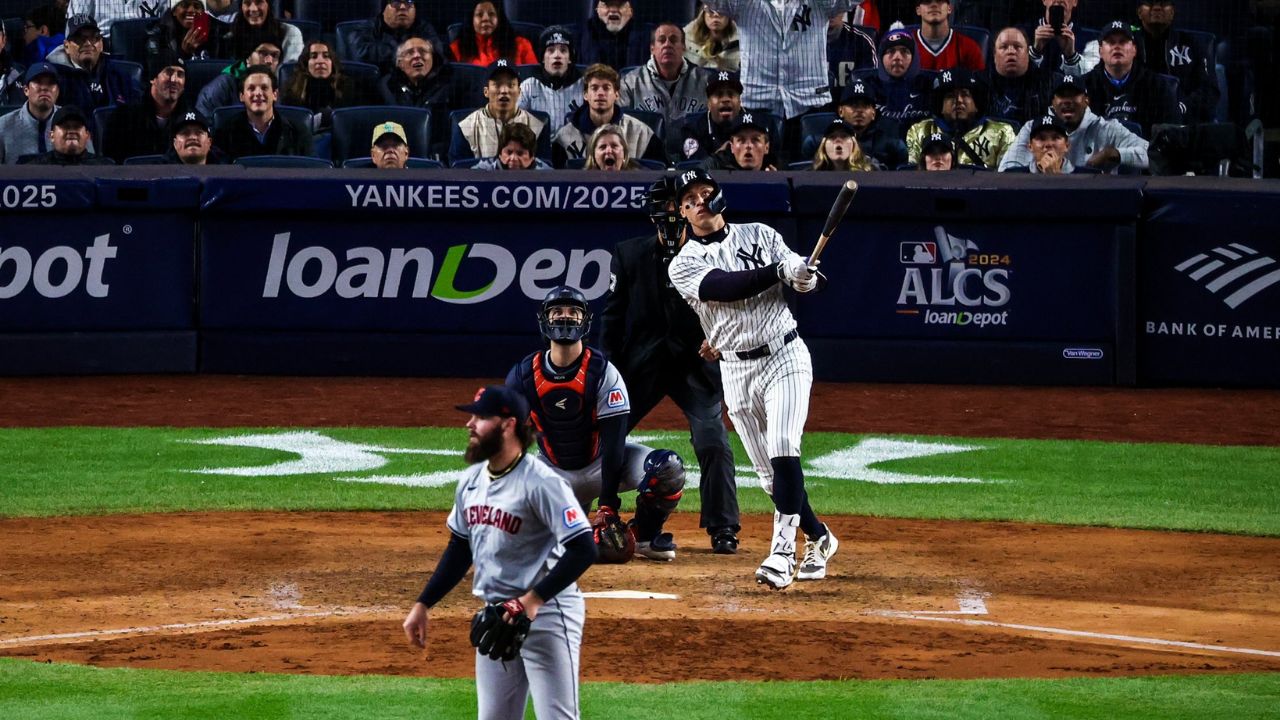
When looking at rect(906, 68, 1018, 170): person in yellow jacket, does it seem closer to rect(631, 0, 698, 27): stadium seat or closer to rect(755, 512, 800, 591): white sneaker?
rect(631, 0, 698, 27): stadium seat

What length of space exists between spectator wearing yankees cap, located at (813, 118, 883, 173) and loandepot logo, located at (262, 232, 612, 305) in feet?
7.59

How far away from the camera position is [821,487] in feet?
38.0

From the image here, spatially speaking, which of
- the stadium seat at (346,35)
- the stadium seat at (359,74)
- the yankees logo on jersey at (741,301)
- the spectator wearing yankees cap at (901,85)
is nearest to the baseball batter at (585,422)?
the yankees logo on jersey at (741,301)

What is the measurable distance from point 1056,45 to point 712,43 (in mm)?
3023

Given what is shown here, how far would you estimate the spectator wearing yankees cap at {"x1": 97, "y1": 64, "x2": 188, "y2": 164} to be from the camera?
15852 mm

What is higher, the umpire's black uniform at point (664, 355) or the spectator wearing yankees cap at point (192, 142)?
the spectator wearing yankees cap at point (192, 142)

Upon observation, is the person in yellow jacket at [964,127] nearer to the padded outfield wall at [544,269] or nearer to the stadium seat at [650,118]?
the padded outfield wall at [544,269]

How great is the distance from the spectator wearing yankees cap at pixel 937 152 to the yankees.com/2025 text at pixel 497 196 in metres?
2.40

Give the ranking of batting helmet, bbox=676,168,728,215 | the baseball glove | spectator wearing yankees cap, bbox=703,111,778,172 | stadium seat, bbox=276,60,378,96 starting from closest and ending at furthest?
the baseball glove < batting helmet, bbox=676,168,728,215 < spectator wearing yankees cap, bbox=703,111,778,172 < stadium seat, bbox=276,60,378,96

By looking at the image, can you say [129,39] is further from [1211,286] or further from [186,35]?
[1211,286]

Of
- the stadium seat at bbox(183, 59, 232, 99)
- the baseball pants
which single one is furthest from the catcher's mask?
the stadium seat at bbox(183, 59, 232, 99)

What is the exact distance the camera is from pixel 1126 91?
15.7 metres

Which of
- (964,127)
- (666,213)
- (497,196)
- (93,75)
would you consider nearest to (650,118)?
(497,196)

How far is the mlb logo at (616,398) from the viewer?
27.7 ft
